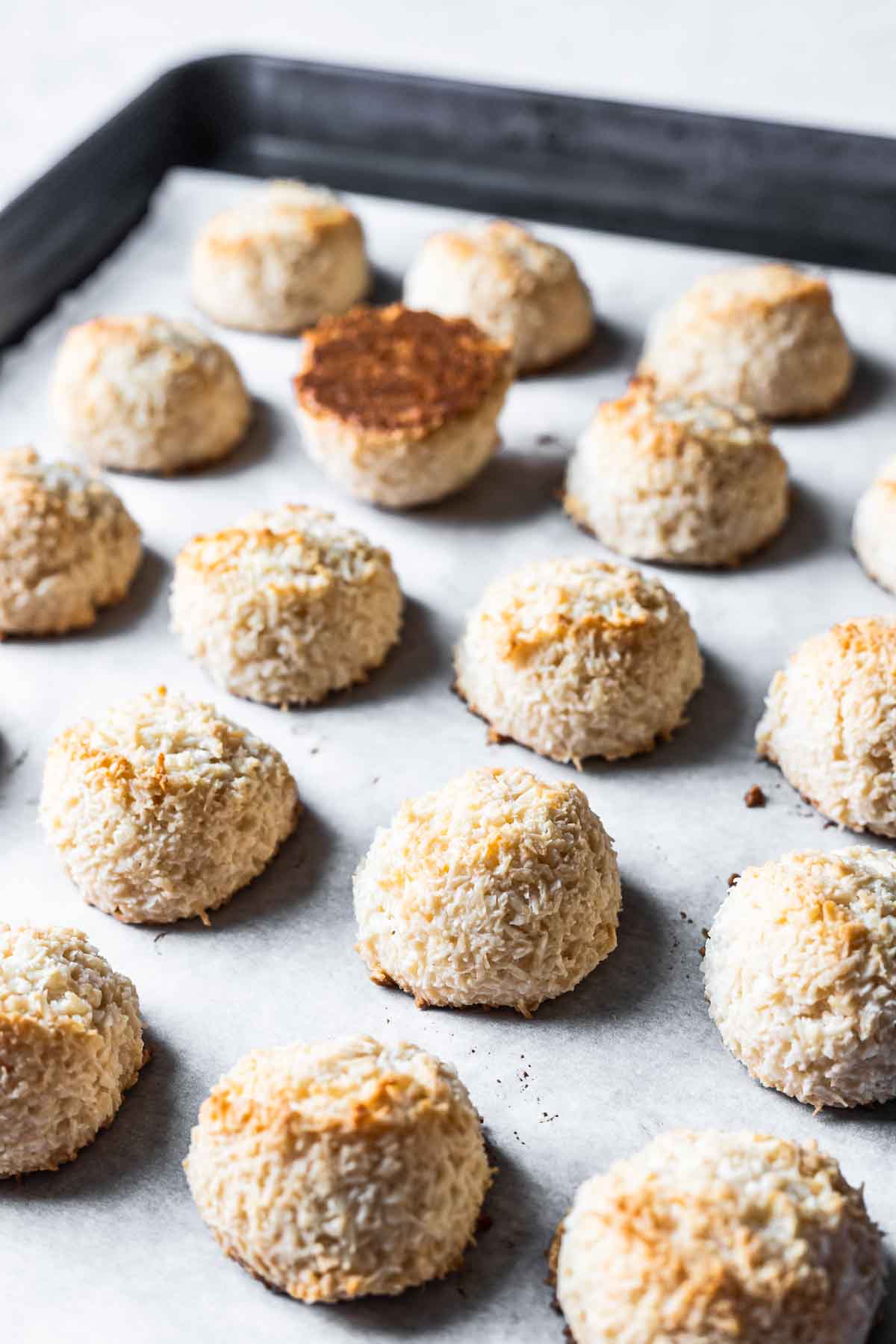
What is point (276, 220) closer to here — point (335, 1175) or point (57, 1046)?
point (57, 1046)

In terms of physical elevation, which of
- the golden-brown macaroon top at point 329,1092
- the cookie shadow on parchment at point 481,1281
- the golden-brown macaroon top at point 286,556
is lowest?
the cookie shadow on parchment at point 481,1281

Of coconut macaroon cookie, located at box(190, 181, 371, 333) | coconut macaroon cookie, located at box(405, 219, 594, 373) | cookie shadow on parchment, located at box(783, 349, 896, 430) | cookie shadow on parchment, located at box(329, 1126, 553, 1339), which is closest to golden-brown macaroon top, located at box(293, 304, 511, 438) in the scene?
coconut macaroon cookie, located at box(405, 219, 594, 373)

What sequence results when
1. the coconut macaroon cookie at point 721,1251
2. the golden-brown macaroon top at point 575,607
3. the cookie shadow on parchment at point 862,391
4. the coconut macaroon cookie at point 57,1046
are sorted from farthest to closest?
the cookie shadow on parchment at point 862,391, the golden-brown macaroon top at point 575,607, the coconut macaroon cookie at point 57,1046, the coconut macaroon cookie at point 721,1251

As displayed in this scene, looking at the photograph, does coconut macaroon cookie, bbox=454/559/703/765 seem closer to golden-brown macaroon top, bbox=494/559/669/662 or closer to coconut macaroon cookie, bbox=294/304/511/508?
golden-brown macaroon top, bbox=494/559/669/662

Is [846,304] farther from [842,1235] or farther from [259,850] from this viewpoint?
[842,1235]

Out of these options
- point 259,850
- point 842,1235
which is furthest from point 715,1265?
point 259,850

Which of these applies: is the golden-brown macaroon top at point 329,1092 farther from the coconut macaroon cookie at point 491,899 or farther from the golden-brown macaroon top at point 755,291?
the golden-brown macaroon top at point 755,291

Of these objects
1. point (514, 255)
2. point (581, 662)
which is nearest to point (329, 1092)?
point (581, 662)

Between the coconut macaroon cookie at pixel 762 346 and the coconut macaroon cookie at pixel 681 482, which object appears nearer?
the coconut macaroon cookie at pixel 681 482

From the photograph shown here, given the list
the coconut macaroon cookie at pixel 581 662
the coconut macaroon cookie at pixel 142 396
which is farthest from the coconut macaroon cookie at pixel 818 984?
the coconut macaroon cookie at pixel 142 396
